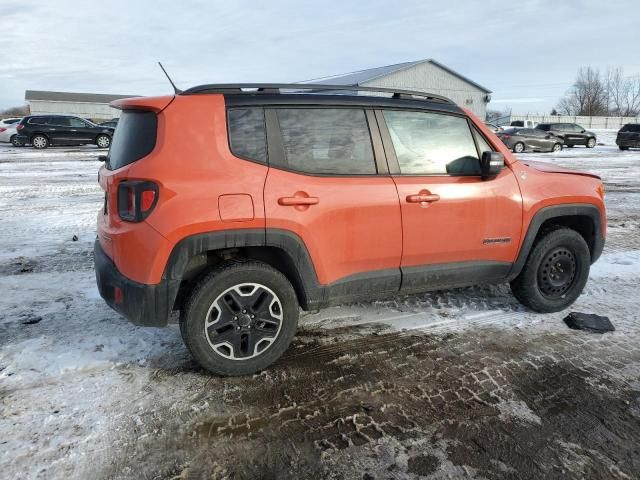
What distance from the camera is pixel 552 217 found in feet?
13.2

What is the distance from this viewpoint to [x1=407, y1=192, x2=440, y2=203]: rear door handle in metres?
3.41

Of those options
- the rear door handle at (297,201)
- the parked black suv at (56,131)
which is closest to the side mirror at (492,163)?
the rear door handle at (297,201)

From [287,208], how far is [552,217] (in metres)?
2.40

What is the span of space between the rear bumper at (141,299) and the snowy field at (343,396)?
46 cm

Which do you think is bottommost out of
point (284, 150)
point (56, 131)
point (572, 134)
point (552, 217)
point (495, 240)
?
point (495, 240)

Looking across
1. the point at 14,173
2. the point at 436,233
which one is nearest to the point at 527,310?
the point at 436,233

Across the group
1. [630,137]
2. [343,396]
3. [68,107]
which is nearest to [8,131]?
[343,396]

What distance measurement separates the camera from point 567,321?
4051 mm

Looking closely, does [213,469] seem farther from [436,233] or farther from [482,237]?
[482,237]

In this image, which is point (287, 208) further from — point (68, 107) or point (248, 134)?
point (68, 107)

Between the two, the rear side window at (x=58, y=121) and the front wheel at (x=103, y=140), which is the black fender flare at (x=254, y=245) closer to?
the front wheel at (x=103, y=140)

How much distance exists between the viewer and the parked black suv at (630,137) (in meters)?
24.8

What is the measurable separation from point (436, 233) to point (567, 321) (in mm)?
1539

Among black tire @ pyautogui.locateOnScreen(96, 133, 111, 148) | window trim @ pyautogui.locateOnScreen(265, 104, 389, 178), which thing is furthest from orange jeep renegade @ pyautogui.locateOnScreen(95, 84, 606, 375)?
black tire @ pyautogui.locateOnScreen(96, 133, 111, 148)
